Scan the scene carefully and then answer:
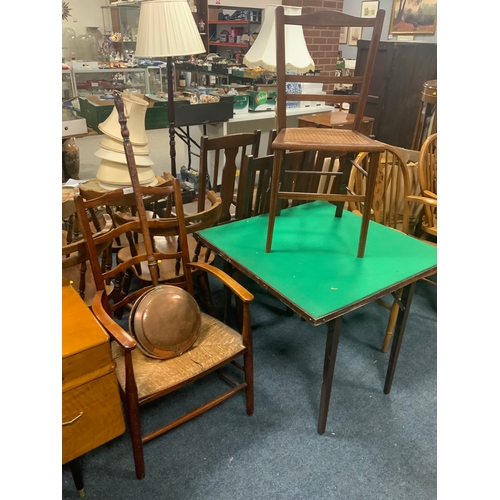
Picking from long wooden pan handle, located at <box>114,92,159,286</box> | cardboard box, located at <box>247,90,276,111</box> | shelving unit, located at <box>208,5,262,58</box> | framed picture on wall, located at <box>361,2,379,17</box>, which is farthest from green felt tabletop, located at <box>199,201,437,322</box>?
framed picture on wall, located at <box>361,2,379,17</box>

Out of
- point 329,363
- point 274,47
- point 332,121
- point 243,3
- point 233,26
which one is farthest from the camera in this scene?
point 233,26

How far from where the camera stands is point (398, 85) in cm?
414

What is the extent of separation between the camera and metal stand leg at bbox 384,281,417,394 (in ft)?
5.55

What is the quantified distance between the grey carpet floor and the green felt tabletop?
2.14 ft

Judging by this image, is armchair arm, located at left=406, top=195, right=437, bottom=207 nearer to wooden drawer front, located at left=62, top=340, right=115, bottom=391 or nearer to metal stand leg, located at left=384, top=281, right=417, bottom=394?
metal stand leg, located at left=384, top=281, right=417, bottom=394

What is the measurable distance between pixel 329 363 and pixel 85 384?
84cm

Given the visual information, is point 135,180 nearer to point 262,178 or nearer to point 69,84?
point 262,178

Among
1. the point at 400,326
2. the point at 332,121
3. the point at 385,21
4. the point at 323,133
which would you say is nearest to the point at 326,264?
the point at 400,326

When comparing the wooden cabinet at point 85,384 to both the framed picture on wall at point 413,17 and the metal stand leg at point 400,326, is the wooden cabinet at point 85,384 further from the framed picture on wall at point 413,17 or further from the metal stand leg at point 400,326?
the framed picture on wall at point 413,17

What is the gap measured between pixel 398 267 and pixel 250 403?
32.7 inches

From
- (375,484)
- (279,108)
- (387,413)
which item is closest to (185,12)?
(279,108)

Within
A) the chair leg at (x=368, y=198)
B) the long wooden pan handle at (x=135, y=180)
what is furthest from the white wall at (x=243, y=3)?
the chair leg at (x=368, y=198)

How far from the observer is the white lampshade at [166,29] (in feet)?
7.34

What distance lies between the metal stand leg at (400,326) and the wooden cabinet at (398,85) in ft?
9.99
